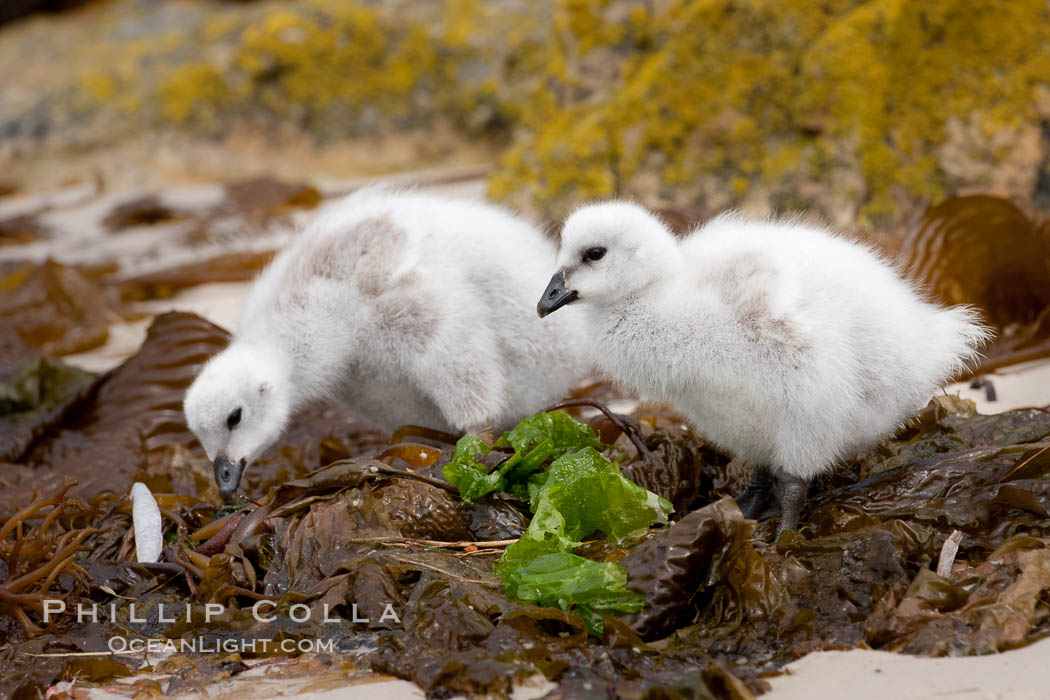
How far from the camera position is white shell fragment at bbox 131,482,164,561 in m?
3.73

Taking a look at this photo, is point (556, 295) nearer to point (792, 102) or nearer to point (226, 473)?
point (226, 473)

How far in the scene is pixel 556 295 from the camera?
376 cm

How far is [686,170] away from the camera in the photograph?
7.20 metres

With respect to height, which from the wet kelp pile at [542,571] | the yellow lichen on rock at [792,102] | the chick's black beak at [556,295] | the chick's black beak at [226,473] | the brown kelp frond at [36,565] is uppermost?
the yellow lichen on rock at [792,102]

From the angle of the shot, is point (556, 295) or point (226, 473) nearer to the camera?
point (556, 295)

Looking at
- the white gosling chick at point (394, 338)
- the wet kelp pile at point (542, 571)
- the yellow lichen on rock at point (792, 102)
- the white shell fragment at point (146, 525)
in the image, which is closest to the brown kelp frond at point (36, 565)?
the wet kelp pile at point (542, 571)

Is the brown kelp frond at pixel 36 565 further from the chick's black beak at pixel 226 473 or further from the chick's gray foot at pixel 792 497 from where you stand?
the chick's gray foot at pixel 792 497

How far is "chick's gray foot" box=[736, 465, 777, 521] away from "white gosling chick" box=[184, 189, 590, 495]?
1.23m

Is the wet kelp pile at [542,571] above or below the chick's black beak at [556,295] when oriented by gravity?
below

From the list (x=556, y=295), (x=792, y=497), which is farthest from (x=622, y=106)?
(x=792, y=497)

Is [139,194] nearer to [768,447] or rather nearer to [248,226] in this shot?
[248,226]

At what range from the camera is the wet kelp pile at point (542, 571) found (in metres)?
2.82

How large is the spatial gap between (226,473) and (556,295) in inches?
65.3

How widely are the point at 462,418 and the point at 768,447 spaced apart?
1.47 metres
